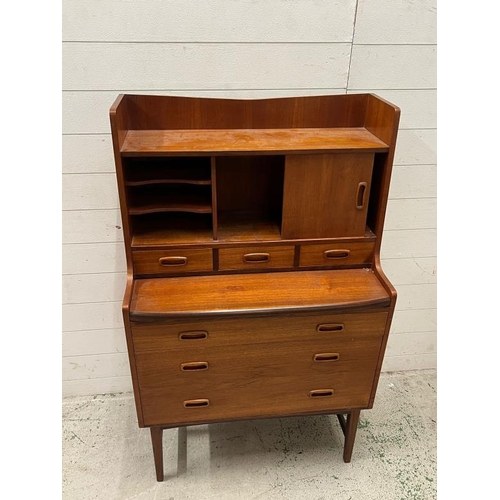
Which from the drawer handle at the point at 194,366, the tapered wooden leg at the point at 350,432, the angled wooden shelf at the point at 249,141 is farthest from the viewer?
the tapered wooden leg at the point at 350,432

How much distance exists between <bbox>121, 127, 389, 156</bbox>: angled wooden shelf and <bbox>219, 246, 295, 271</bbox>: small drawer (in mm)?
357

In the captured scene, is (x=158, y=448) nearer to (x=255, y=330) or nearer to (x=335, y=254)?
(x=255, y=330)

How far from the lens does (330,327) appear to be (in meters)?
1.57

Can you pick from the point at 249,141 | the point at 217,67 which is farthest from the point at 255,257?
the point at 217,67

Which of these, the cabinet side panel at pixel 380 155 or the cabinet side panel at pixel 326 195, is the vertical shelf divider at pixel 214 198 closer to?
the cabinet side panel at pixel 326 195

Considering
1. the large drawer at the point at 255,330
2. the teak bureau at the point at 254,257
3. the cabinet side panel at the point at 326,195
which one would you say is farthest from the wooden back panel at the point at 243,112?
the large drawer at the point at 255,330

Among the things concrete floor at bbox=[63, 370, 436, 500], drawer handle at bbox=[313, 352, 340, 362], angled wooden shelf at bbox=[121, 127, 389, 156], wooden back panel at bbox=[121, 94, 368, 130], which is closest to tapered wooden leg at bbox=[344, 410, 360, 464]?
concrete floor at bbox=[63, 370, 436, 500]

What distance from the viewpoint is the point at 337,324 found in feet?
5.14

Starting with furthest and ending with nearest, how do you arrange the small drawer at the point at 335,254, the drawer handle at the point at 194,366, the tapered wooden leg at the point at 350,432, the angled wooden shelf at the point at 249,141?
1. the tapered wooden leg at the point at 350,432
2. the small drawer at the point at 335,254
3. the drawer handle at the point at 194,366
4. the angled wooden shelf at the point at 249,141

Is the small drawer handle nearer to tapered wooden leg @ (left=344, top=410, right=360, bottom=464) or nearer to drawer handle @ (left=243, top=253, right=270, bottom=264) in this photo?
drawer handle @ (left=243, top=253, right=270, bottom=264)

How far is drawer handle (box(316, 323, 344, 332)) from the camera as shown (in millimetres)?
1563

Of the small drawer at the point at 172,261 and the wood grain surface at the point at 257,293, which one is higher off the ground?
the small drawer at the point at 172,261

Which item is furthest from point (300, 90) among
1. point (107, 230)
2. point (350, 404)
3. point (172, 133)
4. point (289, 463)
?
point (289, 463)

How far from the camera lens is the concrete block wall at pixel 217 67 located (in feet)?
5.22
